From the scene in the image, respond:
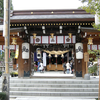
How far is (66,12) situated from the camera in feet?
41.7

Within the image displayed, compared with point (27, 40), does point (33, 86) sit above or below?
below

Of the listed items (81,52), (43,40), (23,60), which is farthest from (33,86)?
(81,52)

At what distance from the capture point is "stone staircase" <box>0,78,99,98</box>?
29.1ft

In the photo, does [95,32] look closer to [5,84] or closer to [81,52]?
[81,52]

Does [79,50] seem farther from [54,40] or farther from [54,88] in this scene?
[54,88]

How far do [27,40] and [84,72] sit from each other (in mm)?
5623

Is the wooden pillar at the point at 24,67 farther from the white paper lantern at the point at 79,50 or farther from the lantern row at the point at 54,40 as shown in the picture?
the white paper lantern at the point at 79,50

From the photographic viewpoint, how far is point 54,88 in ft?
30.9

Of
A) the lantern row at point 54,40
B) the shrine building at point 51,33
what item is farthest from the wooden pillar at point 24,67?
the lantern row at point 54,40

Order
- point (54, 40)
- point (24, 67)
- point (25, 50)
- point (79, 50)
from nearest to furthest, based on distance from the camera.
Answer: point (79, 50)
point (25, 50)
point (54, 40)
point (24, 67)

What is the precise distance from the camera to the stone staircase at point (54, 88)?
886 centimetres

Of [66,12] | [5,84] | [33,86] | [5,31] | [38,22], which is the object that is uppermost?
[66,12]

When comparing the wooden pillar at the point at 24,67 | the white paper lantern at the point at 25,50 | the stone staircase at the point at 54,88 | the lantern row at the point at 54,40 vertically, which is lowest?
the stone staircase at the point at 54,88

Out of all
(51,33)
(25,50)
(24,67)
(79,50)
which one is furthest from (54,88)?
(51,33)
